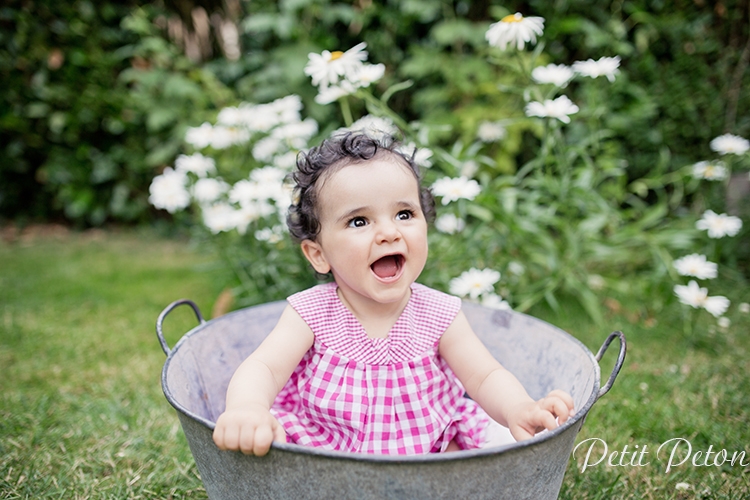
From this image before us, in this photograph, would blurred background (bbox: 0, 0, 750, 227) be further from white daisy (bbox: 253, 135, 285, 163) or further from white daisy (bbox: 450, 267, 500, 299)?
white daisy (bbox: 450, 267, 500, 299)

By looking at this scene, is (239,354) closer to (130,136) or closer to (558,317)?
(558,317)

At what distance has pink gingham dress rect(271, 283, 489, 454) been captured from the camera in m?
1.26

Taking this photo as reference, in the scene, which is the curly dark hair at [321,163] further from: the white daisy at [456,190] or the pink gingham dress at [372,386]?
the white daisy at [456,190]

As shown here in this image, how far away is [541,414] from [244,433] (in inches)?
20.0

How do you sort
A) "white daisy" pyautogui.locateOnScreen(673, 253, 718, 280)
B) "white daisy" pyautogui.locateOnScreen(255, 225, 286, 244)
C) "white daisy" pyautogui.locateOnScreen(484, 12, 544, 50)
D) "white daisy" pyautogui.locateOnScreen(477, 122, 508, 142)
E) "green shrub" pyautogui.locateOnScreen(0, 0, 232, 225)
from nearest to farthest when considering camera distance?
"white daisy" pyautogui.locateOnScreen(484, 12, 544, 50)
"white daisy" pyautogui.locateOnScreen(673, 253, 718, 280)
"white daisy" pyautogui.locateOnScreen(255, 225, 286, 244)
"white daisy" pyautogui.locateOnScreen(477, 122, 508, 142)
"green shrub" pyautogui.locateOnScreen(0, 0, 232, 225)

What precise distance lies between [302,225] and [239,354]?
37cm

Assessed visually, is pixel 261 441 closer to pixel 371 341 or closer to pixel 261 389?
pixel 261 389

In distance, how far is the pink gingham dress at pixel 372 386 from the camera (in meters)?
1.26

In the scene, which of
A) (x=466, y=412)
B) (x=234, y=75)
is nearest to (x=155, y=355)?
(x=466, y=412)

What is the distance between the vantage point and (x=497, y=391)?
4.00 ft

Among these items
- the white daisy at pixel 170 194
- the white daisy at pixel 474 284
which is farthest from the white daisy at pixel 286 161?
the white daisy at pixel 474 284

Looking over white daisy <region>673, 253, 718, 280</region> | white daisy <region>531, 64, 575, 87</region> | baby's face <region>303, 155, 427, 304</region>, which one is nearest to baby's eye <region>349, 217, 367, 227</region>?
baby's face <region>303, 155, 427, 304</region>

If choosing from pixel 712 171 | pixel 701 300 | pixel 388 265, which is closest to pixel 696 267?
pixel 701 300

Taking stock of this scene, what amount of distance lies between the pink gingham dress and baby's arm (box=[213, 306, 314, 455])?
44mm
